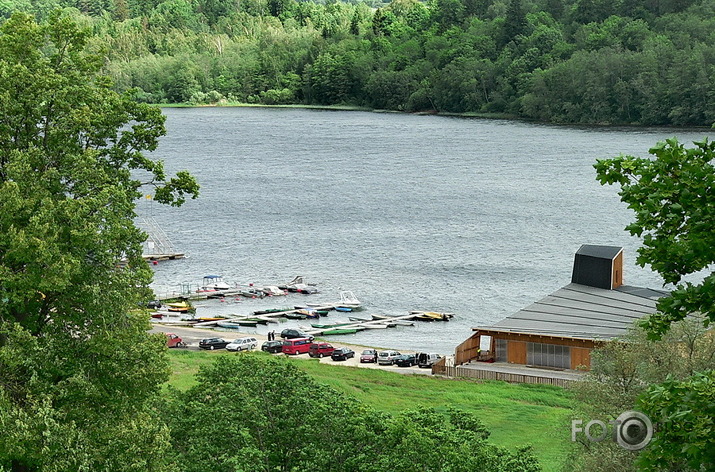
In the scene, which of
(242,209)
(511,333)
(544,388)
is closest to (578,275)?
(511,333)

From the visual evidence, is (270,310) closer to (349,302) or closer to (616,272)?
(349,302)

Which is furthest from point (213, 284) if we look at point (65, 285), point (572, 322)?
point (65, 285)

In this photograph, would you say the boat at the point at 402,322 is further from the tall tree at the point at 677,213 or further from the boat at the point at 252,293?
the tall tree at the point at 677,213

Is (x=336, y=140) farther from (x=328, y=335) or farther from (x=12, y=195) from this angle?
(x=12, y=195)

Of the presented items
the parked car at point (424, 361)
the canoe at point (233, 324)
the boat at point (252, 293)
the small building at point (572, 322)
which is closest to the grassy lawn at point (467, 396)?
the parked car at point (424, 361)

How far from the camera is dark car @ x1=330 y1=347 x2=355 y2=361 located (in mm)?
60281

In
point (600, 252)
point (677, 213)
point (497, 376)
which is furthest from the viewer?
point (600, 252)

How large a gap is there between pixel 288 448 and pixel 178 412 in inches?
126

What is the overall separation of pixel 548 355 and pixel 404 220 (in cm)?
6482

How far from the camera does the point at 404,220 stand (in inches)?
4732

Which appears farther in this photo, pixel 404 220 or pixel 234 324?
pixel 404 220

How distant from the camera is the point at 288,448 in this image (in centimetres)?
2469

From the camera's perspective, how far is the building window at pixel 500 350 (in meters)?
57.3

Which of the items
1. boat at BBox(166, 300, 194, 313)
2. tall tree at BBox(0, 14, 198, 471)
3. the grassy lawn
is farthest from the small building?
tall tree at BBox(0, 14, 198, 471)
